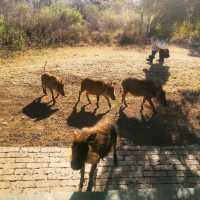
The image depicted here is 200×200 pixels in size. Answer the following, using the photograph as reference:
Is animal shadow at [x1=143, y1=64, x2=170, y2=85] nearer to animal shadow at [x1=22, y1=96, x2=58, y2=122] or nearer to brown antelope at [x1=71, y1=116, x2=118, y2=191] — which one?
animal shadow at [x1=22, y1=96, x2=58, y2=122]

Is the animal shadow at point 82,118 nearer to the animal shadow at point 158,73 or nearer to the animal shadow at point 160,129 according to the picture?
the animal shadow at point 160,129

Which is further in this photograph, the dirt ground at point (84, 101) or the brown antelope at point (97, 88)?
the brown antelope at point (97, 88)

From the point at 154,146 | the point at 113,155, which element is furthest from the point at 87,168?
the point at 154,146

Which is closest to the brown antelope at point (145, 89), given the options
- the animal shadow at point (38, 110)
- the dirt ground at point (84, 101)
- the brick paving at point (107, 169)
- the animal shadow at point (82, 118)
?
the dirt ground at point (84, 101)

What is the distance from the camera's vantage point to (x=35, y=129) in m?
9.37

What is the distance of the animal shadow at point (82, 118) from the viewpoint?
986cm

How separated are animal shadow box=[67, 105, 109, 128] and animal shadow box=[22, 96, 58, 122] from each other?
702 mm

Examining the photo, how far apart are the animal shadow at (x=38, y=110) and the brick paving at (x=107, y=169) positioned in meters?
1.92

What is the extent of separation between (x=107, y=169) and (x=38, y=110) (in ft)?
12.6

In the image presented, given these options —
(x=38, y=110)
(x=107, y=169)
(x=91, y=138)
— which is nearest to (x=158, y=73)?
(x=38, y=110)

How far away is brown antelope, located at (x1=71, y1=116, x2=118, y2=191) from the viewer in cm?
571

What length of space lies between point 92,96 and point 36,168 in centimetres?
471

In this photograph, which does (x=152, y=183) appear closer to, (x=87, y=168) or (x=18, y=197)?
(x=87, y=168)

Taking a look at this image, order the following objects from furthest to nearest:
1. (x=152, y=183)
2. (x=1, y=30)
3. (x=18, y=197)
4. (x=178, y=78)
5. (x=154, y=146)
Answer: (x=1, y=30), (x=178, y=78), (x=154, y=146), (x=152, y=183), (x=18, y=197)
